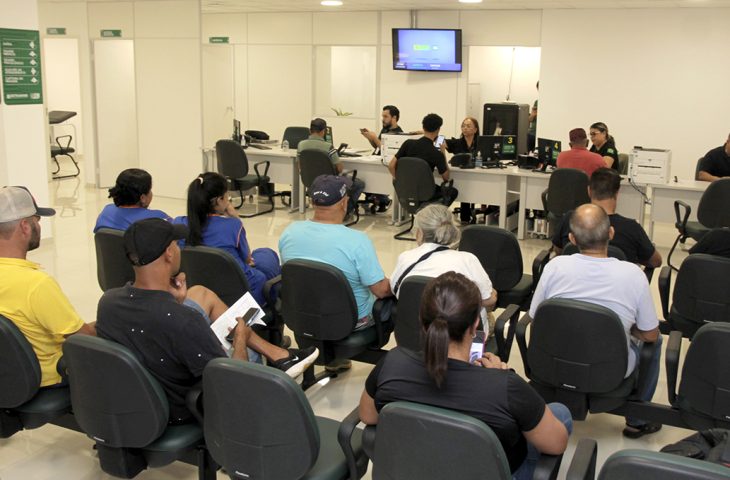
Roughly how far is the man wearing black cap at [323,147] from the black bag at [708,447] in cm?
662

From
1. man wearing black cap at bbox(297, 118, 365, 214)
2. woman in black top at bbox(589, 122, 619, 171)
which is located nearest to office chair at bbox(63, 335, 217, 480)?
man wearing black cap at bbox(297, 118, 365, 214)

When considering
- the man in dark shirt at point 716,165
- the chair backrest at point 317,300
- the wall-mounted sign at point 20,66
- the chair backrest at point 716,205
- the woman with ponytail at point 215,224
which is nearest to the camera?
the chair backrest at point 317,300

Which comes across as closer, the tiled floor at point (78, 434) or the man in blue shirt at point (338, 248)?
the tiled floor at point (78, 434)

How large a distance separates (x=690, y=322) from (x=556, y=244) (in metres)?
0.92

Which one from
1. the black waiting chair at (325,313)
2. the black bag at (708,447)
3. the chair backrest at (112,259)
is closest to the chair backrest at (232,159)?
the chair backrest at (112,259)

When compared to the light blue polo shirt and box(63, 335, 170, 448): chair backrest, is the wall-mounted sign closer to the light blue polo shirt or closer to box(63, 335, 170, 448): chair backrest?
the light blue polo shirt

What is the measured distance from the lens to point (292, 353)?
11.9 feet

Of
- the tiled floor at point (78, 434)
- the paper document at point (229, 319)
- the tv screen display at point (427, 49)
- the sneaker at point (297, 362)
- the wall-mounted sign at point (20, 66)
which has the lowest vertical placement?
the tiled floor at point (78, 434)

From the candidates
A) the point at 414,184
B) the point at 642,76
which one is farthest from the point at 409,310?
the point at 642,76

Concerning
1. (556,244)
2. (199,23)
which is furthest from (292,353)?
(199,23)

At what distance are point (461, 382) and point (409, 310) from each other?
4.72 ft

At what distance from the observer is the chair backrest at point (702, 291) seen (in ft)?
13.4

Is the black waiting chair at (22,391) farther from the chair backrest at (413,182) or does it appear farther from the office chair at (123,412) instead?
the chair backrest at (413,182)

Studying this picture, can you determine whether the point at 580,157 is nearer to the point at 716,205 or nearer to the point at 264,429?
the point at 716,205
